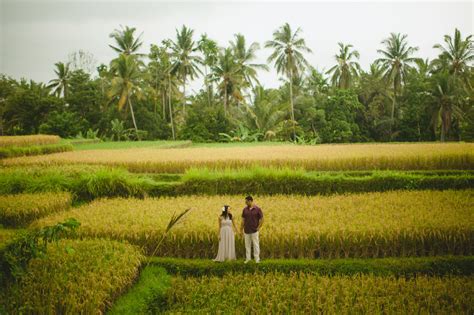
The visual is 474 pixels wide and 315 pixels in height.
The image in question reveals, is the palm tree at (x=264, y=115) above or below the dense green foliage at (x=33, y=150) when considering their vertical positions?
above

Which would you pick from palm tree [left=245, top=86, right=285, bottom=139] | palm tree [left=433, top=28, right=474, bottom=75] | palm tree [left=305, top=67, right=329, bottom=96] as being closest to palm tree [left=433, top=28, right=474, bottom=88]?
palm tree [left=433, top=28, right=474, bottom=75]

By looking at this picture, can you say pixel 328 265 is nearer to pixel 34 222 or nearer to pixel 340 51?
pixel 34 222

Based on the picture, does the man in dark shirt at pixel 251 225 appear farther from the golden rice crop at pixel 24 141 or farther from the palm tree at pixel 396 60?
the palm tree at pixel 396 60

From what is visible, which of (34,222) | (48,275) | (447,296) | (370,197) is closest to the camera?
(447,296)

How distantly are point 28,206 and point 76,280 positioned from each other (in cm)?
462

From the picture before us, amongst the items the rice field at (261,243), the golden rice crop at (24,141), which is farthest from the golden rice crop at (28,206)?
the golden rice crop at (24,141)

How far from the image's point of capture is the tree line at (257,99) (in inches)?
1157

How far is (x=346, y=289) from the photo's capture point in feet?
18.6

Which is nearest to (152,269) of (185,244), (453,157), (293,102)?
(185,244)

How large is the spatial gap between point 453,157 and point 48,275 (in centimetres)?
1268

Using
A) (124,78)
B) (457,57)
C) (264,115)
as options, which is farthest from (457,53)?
(124,78)

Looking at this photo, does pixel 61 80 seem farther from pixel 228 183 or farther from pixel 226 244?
pixel 226 244

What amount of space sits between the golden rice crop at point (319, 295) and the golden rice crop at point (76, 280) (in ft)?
2.82

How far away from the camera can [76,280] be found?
223 inches
